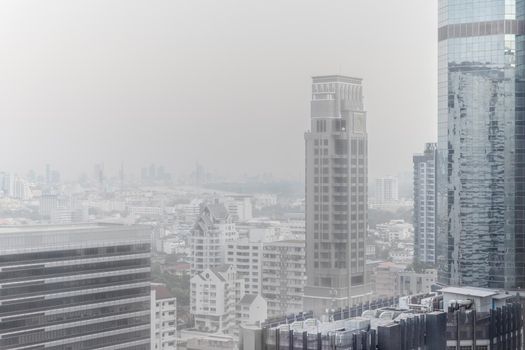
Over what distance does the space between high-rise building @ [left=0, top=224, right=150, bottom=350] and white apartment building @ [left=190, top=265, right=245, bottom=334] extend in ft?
1.14

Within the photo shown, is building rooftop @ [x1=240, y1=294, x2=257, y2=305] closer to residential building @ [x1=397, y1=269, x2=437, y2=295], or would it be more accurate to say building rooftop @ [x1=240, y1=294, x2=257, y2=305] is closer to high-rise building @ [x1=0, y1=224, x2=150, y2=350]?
high-rise building @ [x1=0, y1=224, x2=150, y2=350]

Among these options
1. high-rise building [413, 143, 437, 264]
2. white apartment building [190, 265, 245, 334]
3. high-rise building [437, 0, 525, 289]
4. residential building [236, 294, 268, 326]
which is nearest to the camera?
residential building [236, 294, 268, 326]

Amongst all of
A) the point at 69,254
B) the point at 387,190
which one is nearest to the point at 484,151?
the point at 387,190

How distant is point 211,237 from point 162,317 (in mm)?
487

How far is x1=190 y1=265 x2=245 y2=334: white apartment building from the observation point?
13.8ft

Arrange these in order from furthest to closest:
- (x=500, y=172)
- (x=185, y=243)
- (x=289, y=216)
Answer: (x=500, y=172), (x=289, y=216), (x=185, y=243)

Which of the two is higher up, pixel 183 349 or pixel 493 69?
pixel 493 69

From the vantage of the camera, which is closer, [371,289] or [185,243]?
[185,243]

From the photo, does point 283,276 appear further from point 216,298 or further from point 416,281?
point 416,281

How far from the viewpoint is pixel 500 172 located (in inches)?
250

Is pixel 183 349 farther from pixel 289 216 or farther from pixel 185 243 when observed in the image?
pixel 289 216

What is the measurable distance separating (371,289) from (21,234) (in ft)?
8.09

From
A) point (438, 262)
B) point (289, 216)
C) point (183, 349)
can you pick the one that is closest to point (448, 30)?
point (438, 262)

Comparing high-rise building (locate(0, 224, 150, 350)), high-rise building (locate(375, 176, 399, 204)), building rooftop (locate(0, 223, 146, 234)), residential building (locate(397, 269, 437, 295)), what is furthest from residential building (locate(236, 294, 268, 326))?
high-rise building (locate(375, 176, 399, 204))
